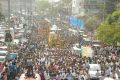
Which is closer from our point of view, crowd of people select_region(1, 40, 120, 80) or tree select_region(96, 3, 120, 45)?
crowd of people select_region(1, 40, 120, 80)

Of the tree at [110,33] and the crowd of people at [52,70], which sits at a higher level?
the crowd of people at [52,70]

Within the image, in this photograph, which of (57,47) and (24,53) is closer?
(24,53)

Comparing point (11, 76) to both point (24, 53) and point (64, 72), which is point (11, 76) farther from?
point (24, 53)

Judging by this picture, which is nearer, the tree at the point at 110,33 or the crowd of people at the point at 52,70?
the crowd of people at the point at 52,70

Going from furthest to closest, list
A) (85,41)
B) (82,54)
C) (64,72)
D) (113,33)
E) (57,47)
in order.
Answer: (85,41) → (113,33) → (57,47) → (82,54) → (64,72)

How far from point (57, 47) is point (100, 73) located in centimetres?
1614

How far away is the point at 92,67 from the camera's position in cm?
2966

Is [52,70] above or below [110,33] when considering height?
above

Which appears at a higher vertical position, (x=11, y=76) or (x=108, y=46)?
(x=11, y=76)

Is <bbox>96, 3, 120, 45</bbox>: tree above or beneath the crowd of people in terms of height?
beneath

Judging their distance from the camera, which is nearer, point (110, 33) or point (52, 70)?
point (52, 70)

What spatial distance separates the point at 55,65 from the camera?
2855 centimetres

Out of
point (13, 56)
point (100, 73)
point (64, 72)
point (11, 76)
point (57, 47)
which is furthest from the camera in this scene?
point (57, 47)

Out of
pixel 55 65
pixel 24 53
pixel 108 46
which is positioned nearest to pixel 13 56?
pixel 24 53
